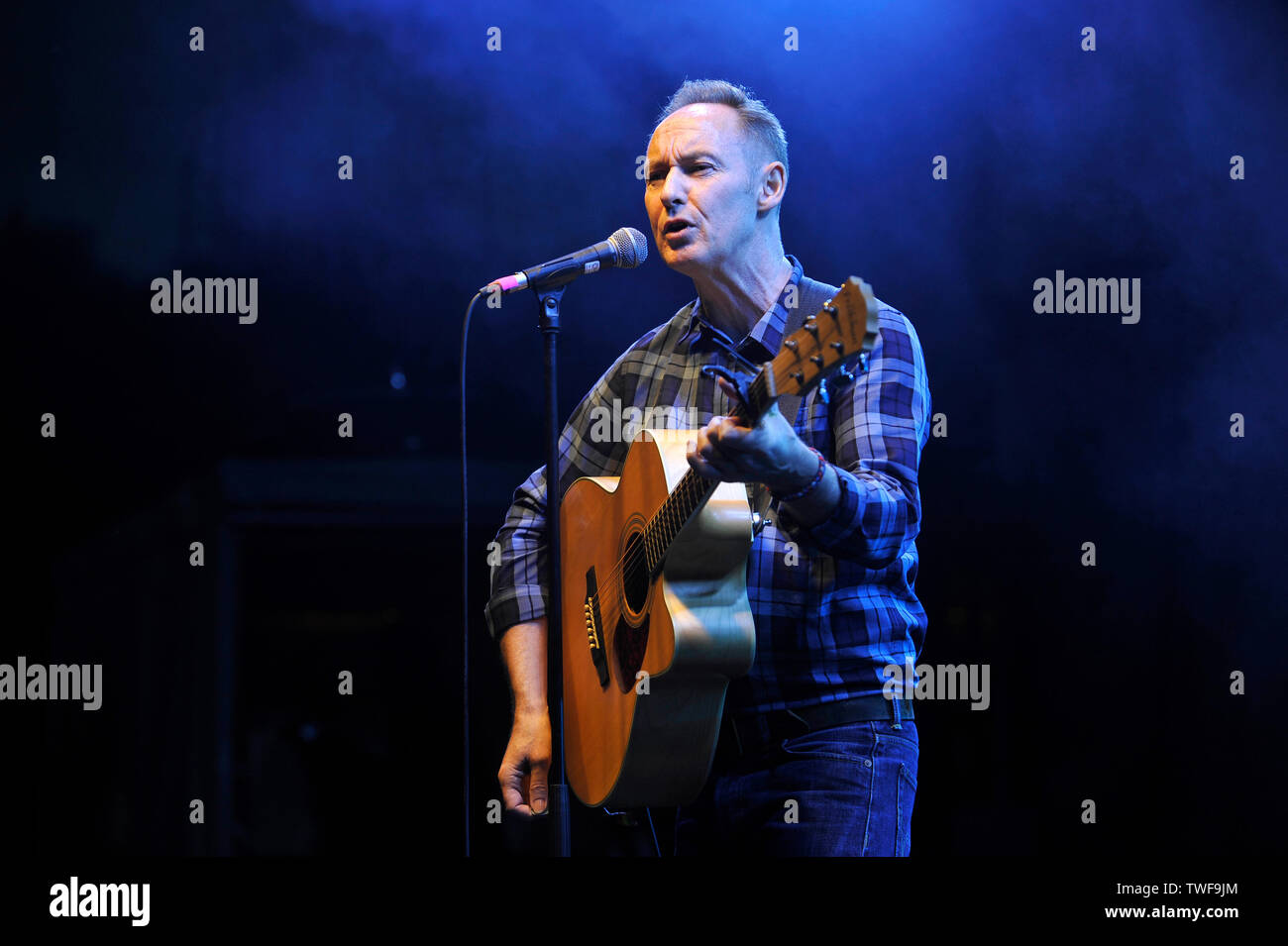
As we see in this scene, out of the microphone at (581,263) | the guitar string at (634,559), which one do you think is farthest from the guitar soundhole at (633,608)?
the microphone at (581,263)

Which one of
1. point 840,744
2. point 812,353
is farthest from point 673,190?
point 840,744

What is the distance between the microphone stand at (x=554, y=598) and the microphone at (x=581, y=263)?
0.06 ft

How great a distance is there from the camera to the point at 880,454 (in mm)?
2018

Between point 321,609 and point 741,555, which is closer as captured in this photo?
point 741,555

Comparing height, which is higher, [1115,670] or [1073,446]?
[1073,446]

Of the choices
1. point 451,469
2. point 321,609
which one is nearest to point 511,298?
point 451,469

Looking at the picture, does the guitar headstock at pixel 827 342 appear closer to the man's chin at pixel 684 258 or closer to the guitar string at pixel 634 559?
the guitar string at pixel 634 559

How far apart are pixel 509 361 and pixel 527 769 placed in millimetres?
1395

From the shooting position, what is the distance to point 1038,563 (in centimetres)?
338

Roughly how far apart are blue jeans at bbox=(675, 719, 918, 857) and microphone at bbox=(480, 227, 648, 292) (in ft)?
3.17

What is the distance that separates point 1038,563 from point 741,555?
1657 millimetres
